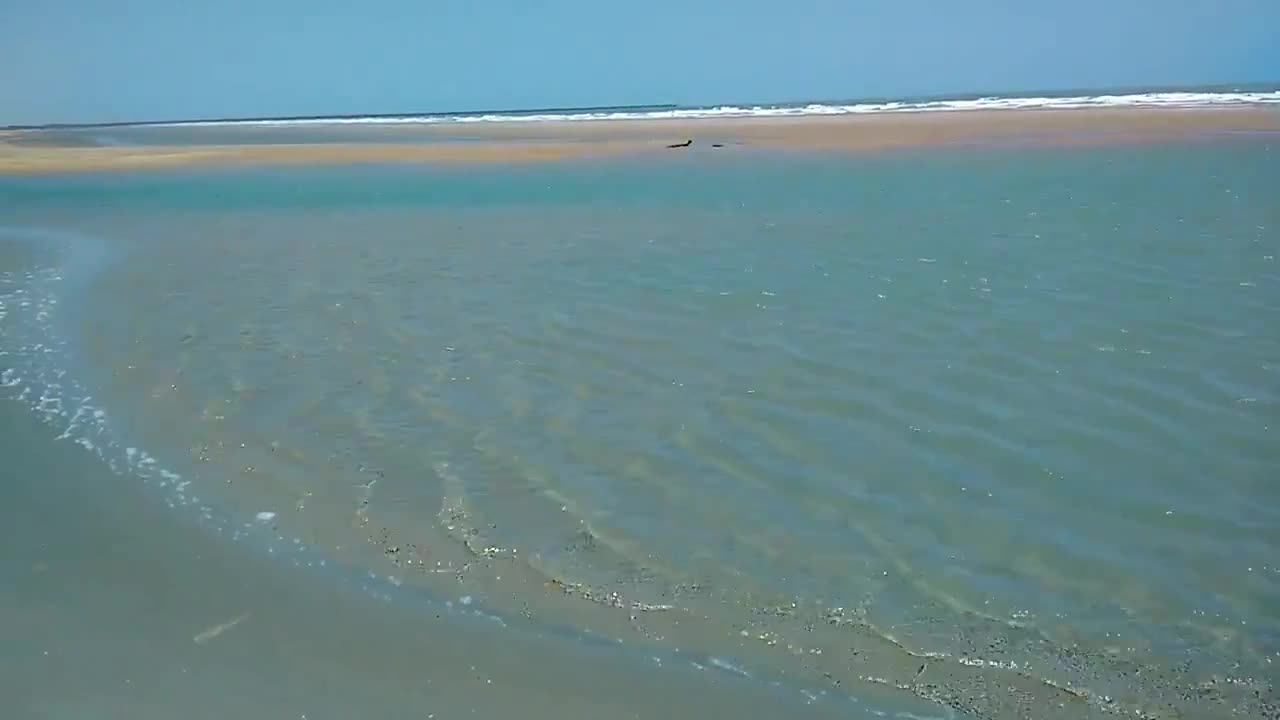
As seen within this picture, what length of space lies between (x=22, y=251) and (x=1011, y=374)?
16.7 m

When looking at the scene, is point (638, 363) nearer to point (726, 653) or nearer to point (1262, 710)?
point (726, 653)

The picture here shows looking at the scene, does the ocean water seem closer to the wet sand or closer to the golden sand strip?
the wet sand

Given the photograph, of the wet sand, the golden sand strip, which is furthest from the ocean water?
the golden sand strip

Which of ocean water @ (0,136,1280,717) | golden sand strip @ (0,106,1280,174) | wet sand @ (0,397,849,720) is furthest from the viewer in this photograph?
golden sand strip @ (0,106,1280,174)

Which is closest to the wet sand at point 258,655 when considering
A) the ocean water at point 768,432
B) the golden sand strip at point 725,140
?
the ocean water at point 768,432

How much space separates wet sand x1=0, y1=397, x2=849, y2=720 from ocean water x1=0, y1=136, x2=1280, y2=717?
211 mm

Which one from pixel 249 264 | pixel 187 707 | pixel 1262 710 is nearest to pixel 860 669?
pixel 1262 710

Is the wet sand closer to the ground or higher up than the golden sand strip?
closer to the ground

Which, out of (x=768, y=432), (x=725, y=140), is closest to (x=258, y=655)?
(x=768, y=432)

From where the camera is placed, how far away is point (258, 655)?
14.5 ft

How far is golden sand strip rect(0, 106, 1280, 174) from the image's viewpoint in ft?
114

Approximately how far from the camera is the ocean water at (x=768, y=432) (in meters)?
4.64

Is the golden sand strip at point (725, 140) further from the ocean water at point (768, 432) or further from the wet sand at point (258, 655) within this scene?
the wet sand at point (258, 655)

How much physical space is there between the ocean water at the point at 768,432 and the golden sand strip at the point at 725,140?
20129 millimetres
